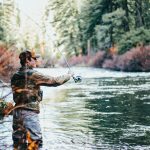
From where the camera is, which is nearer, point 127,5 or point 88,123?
point 88,123

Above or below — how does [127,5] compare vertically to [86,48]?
above

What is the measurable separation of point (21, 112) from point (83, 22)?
62076mm

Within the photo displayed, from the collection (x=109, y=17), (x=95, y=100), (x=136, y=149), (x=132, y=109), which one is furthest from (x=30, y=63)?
(x=109, y=17)

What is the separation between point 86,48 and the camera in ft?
242

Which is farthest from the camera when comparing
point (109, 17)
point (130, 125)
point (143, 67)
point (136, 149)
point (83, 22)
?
point (83, 22)

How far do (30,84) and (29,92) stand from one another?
4.9 inches

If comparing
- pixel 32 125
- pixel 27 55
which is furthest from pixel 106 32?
pixel 32 125

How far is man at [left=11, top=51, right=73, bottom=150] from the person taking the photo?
7535mm

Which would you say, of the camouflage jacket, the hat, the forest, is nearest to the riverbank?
the forest

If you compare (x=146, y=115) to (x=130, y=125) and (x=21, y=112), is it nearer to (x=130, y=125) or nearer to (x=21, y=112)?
(x=130, y=125)

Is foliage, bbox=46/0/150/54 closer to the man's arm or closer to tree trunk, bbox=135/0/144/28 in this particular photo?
tree trunk, bbox=135/0/144/28

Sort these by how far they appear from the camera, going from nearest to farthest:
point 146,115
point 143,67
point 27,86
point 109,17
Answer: point 27,86
point 146,115
point 143,67
point 109,17

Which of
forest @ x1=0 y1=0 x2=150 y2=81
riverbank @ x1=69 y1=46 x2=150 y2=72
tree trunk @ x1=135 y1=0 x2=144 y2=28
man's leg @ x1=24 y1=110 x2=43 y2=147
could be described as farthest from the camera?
tree trunk @ x1=135 y1=0 x2=144 y2=28

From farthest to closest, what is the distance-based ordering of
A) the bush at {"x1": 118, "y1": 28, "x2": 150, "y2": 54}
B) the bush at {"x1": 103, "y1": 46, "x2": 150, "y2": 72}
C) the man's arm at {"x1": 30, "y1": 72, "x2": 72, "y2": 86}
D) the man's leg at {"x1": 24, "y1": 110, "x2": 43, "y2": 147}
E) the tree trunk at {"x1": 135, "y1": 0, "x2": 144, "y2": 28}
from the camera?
the tree trunk at {"x1": 135, "y1": 0, "x2": 144, "y2": 28}
the bush at {"x1": 118, "y1": 28, "x2": 150, "y2": 54}
the bush at {"x1": 103, "y1": 46, "x2": 150, "y2": 72}
the man's leg at {"x1": 24, "y1": 110, "x2": 43, "y2": 147}
the man's arm at {"x1": 30, "y1": 72, "x2": 72, "y2": 86}
